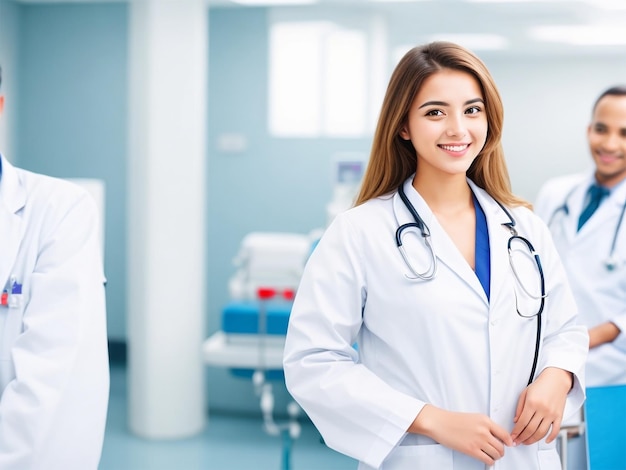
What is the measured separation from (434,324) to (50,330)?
2.07 ft

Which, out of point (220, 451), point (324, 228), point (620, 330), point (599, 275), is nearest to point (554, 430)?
point (620, 330)

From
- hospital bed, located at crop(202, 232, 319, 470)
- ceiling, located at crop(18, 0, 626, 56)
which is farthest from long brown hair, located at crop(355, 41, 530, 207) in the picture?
ceiling, located at crop(18, 0, 626, 56)

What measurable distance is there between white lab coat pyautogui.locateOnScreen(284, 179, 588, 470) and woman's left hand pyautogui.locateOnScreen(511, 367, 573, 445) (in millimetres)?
24

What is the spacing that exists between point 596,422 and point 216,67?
298 cm

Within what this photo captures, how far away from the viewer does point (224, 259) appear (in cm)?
406

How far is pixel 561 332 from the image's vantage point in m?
1.28

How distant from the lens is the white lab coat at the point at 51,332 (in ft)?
A: 3.86

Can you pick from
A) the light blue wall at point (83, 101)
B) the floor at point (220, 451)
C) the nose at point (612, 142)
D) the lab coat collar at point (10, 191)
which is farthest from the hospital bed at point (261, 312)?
the lab coat collar at point (10, 191)

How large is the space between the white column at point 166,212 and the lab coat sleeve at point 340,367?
6.83 ft

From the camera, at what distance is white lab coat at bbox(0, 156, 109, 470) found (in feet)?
3.86

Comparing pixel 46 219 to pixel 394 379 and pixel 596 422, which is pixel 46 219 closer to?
pixel 394 379

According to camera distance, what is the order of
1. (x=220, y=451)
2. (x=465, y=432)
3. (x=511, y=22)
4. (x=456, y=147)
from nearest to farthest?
(x=465, y=432), (x=456, y=147), (x=220, y=451), (x=511, y=22)

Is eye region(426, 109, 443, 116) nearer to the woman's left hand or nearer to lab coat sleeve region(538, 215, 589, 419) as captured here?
lab coat sleeve region(538, 215, 589, 419)

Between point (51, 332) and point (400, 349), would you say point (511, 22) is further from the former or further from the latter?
point (51, 332)
